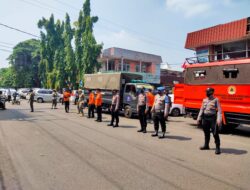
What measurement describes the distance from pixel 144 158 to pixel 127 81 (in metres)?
11.5

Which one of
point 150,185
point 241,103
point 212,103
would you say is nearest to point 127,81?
point 241,103

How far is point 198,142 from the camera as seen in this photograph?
29.5 ft

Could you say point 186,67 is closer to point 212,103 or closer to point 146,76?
point 212,103

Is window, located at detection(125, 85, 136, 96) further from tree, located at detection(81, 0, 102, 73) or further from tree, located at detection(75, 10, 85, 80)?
tree, located at detection(75, 10, 85, 80)

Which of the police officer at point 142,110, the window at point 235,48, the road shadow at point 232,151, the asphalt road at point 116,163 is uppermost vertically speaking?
the window at point 235,48

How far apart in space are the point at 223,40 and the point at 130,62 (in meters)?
21.8

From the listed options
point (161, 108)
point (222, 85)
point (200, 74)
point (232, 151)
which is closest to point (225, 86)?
point (222, 85)

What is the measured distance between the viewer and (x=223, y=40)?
21094 millimetres

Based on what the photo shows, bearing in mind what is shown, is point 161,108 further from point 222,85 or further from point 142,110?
point 222,85

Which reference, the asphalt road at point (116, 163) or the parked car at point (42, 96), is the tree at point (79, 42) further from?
the asphalt road at point (116, 163)

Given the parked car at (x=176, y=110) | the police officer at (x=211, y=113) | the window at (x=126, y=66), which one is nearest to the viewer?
the police officer at (x=211, y=113)

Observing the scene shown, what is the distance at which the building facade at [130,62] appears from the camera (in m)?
38.9

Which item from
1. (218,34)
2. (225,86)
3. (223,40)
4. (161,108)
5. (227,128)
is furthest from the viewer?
(218,34)

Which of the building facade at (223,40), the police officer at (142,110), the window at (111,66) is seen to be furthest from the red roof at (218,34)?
the window at (111,66)
